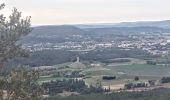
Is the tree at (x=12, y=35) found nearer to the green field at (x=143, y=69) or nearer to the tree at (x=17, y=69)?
the tree at (x=17, y=69)

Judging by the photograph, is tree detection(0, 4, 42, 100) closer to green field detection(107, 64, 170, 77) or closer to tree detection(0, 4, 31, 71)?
tree detection(0, 4, 31, 71)

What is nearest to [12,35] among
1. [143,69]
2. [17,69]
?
[17,69]

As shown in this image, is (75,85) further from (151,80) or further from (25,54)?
(25,54)

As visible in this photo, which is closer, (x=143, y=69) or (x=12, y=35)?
(x=12, y=35)

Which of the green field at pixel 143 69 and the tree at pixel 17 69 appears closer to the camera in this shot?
the tree at pixel 17 69

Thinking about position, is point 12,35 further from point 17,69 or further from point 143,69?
point 143,69

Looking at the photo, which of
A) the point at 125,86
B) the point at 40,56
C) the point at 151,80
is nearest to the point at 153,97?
the point at 125,86

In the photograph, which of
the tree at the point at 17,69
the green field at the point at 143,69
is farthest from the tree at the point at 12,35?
the green field at the point at 143,69

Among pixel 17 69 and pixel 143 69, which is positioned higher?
pixel 17 69
